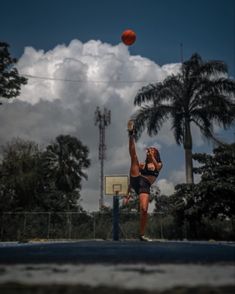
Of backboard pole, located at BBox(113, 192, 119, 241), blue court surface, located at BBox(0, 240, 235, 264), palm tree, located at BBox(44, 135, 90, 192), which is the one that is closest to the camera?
blue court surface, located at BBox(0, 240, 235, 264)

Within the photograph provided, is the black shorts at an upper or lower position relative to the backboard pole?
upper

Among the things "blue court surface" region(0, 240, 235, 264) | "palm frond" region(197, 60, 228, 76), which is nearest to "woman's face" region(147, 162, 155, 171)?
"blue court surface" region(0, 240, 235, 264)

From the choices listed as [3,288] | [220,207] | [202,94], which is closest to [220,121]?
[202,94]

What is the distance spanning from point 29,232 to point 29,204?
6536mm

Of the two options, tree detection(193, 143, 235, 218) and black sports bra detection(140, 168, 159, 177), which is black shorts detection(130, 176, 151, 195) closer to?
black sports bra detection(140, 168, 159, 177)

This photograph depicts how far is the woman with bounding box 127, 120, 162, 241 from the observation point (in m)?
10.3

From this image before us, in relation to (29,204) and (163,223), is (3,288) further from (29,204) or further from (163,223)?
(29,204)

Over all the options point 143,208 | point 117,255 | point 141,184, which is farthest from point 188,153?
point 117,255

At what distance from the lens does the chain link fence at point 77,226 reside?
18.8 meters

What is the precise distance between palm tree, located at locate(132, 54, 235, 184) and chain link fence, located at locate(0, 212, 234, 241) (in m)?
3.35

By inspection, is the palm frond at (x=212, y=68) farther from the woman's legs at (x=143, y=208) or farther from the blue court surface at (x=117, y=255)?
the blue court surface at (x=117, y=255)

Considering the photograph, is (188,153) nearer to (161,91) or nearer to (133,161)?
(161,91)

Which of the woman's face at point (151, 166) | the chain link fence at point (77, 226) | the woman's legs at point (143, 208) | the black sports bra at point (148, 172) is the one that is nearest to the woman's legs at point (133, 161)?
the black sports bra at point (148, 172)

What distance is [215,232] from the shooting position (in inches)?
690
